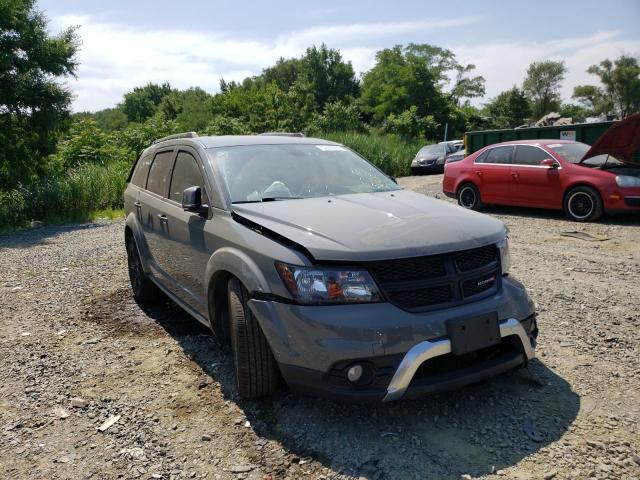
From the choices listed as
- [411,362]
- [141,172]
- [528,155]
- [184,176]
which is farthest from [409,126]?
[411,362]

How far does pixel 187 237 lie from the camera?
3932 millimetres

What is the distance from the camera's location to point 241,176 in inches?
150

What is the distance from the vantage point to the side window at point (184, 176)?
405cm

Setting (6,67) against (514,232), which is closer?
(514,232)

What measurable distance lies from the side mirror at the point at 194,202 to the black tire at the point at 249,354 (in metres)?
0.77

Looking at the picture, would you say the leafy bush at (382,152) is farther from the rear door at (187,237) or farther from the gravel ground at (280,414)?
the rear door at (187,237)

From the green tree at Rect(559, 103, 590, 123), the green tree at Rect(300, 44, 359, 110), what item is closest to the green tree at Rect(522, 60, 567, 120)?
the green tree at Rect(559, 103, 590, 123)

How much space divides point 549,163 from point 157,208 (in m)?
8.03

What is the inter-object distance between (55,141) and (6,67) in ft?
9.10

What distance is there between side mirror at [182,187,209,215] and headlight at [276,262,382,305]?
1285 mm

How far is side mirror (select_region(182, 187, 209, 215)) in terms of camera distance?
12.0 feet

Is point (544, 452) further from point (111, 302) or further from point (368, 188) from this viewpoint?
point (111, 302)

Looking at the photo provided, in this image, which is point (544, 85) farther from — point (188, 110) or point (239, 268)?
point (239, 268)

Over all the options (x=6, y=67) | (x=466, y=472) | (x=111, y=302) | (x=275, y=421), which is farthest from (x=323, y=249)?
(x=6, y=67)
